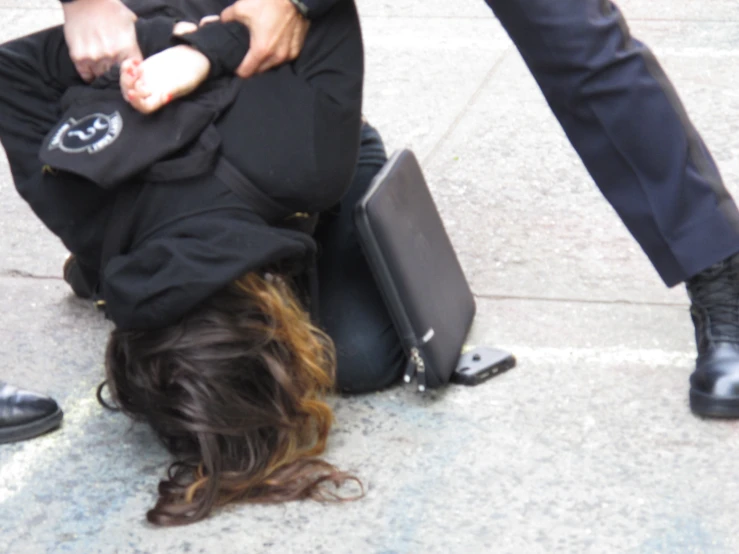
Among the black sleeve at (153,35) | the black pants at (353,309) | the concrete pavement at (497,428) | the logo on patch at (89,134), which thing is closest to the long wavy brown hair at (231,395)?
the concrete pavement at (497,428)

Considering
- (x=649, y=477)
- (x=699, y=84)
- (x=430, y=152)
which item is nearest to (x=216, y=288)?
(x=649, y=477)

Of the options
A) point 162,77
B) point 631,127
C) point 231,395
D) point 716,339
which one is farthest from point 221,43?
point 716,339

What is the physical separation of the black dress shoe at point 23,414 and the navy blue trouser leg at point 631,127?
135cm

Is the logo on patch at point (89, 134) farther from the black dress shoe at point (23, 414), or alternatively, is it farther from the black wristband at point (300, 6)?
the black dress shoe at point (23, 414)

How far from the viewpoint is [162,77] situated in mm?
2434

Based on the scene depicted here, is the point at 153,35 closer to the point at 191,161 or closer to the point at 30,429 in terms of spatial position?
the point at 191,161

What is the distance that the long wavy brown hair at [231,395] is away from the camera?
2451 mm

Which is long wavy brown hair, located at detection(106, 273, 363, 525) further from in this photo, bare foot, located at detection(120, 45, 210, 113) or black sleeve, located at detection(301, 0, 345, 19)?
black sleeve, located at detection(301, 0, 345, 19)

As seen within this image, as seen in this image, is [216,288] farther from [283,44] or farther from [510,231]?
[510,231]

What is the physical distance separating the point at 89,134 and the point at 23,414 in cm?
70

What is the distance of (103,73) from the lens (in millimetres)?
2602

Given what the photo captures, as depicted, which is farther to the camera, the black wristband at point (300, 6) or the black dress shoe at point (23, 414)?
the black dress shoe at point (23, 414)

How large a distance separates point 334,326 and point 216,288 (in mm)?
583

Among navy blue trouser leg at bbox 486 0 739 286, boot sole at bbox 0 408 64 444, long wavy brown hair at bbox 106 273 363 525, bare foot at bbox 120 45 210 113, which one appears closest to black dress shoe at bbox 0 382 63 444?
boot sole at bbox 0 408 64 444
